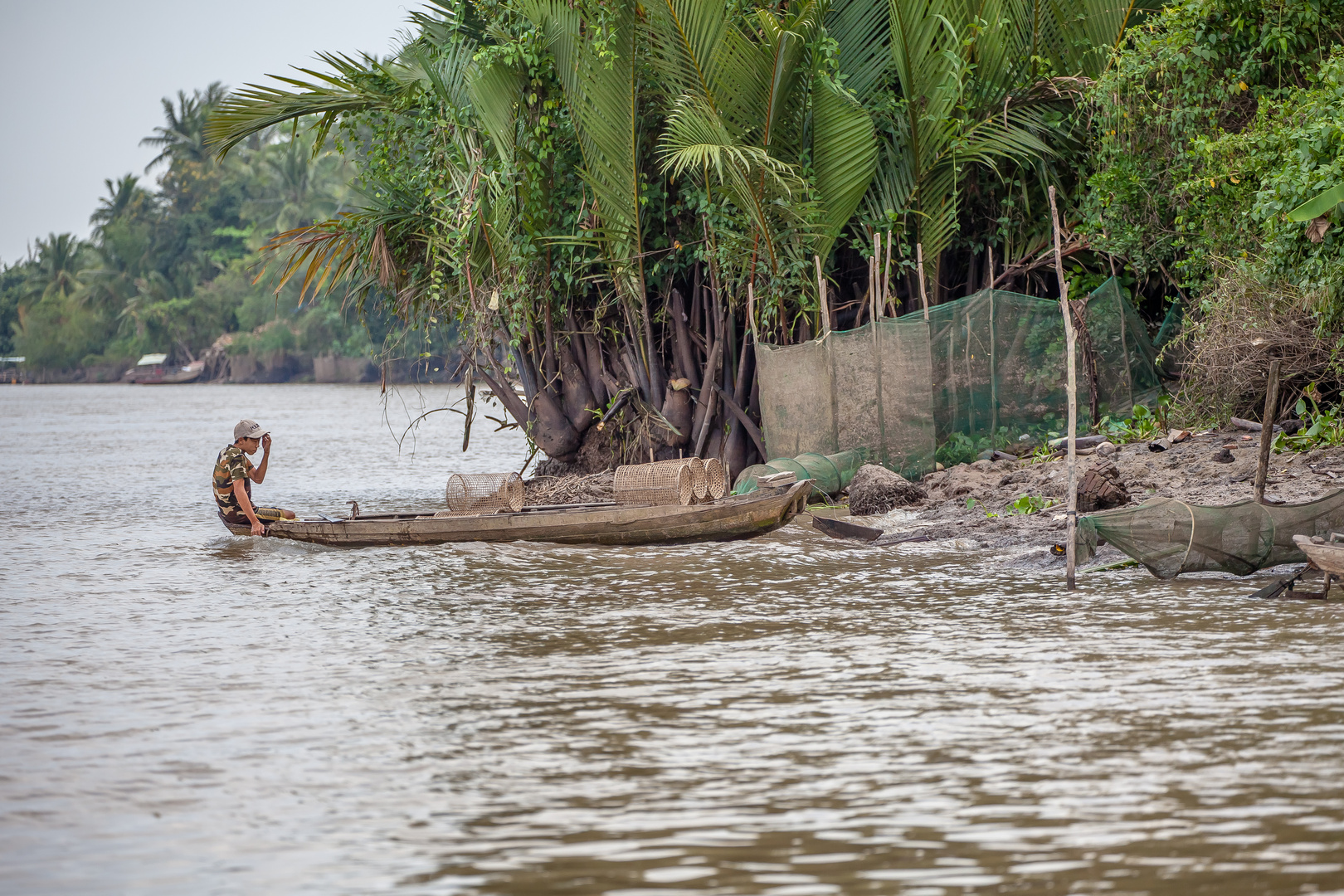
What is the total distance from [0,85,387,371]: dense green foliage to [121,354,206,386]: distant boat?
887mm

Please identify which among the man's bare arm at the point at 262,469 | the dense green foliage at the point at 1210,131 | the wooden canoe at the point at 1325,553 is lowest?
the wooden canoe at the point at 1325,553

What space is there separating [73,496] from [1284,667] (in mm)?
16681

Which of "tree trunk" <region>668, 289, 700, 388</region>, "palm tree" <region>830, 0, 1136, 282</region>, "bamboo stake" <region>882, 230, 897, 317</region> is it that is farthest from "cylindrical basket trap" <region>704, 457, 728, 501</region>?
"palm tree" <region>830, 0, 1136, 282</region>

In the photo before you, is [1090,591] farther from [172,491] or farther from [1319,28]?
[172,491]

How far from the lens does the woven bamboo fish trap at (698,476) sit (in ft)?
38.1

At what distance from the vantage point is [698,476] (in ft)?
38.3

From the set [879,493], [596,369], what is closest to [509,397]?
[596,369]

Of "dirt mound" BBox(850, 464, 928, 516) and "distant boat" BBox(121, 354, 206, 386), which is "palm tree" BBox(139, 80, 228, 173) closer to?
"distant boat" BBox(121, 354, 206, 386)

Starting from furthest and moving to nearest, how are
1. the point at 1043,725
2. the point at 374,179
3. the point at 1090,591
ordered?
the point at 374,179
the point at 1090,591
the point at 1043,725

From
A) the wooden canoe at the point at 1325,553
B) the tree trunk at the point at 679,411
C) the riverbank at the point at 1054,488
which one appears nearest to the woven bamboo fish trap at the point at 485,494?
the riverbank at the point at 1054,488

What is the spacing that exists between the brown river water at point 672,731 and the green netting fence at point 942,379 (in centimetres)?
268

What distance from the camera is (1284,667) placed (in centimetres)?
654

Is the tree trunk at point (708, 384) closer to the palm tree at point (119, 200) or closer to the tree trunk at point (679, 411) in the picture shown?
the tree trunk at point (679, 411)

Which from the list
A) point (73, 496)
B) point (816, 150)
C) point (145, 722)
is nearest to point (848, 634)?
point (145, 722)
